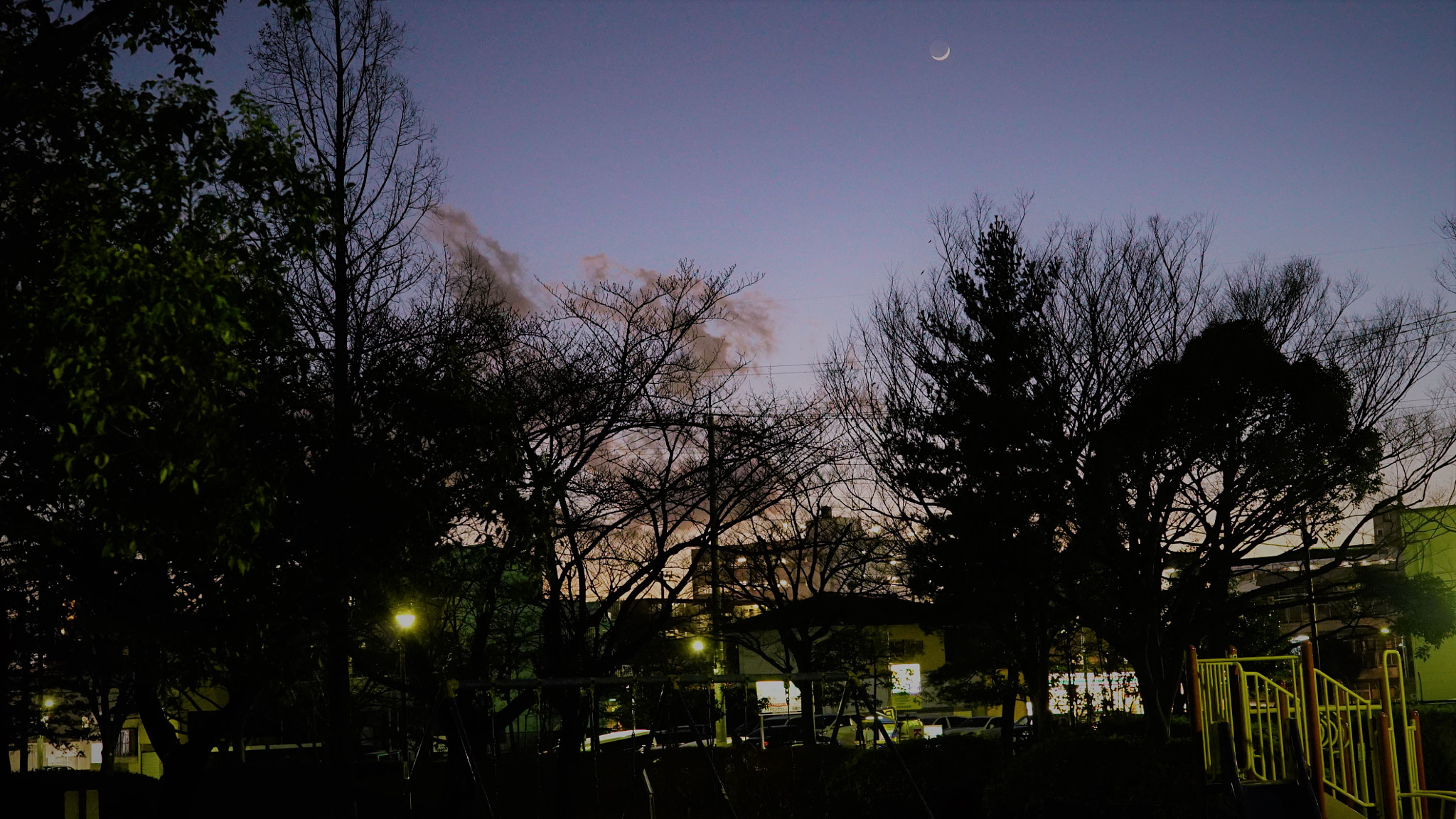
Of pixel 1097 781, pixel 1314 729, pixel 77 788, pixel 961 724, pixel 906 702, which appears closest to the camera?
pixel 1314 729

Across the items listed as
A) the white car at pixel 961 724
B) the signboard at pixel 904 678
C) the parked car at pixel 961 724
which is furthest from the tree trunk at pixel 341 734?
the parked car at pixel 961 724

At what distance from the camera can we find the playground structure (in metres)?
8.73

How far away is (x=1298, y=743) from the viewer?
8.54 metres

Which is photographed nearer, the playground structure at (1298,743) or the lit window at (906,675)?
the playground structure at (1298,743)

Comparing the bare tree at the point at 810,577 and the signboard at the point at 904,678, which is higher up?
the bare tree at the point at 810,577

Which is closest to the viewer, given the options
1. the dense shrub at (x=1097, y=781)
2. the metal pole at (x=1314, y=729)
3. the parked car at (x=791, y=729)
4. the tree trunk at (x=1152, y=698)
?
the metal pole at (x=1314, y=729)

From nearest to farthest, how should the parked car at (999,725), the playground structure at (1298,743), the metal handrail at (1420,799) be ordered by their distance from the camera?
the playground structure at (1298,743), the metal handrail at (1420,799), the parked car at (999,725)

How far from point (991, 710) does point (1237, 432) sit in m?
40.6

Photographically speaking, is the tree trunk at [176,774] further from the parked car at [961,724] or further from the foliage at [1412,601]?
the parked car at [961,724]

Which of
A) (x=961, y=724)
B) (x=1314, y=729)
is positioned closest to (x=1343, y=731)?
(x=1314, y=729)

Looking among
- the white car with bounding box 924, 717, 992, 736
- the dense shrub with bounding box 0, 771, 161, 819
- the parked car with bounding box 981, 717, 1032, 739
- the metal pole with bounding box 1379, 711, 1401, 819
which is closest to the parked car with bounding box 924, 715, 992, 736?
the white car with bounding box 924, 717, 992, 736

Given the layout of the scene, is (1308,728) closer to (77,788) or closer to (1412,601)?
(77,788)

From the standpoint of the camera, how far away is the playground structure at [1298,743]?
8734 mm

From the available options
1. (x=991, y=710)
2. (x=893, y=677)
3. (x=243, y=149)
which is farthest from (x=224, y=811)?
(x=991, y=710)
